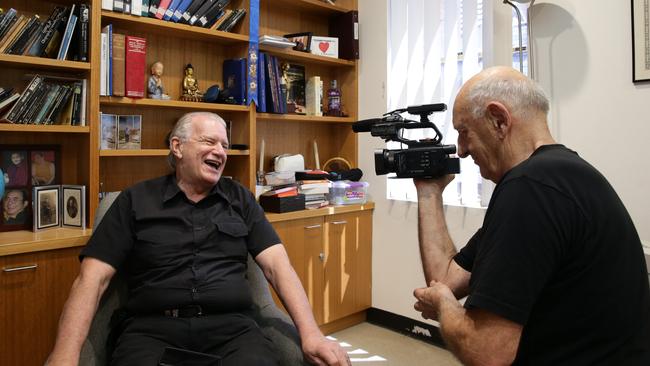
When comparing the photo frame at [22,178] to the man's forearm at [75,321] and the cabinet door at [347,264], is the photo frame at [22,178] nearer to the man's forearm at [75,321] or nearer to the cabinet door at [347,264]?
the man's forearm at [75,321]

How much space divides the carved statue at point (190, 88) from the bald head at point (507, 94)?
1903 millimetres

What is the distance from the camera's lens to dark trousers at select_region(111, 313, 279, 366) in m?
1.51

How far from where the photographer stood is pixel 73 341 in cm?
150

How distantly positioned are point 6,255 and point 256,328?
0.99 meters

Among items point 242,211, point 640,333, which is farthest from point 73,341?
point 640,333

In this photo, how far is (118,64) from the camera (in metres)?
2.27

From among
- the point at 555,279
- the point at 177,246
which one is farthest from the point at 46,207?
the point at 555,279

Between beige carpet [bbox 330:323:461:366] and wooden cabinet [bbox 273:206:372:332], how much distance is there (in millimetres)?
141

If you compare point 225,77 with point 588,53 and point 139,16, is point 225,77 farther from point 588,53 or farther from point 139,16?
point 588,53

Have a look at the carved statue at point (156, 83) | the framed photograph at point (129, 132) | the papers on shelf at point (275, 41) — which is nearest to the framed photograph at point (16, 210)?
the framed photograph at point (129, 132)

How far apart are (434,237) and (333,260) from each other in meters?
1.66

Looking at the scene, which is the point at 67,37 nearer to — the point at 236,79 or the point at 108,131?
the point at 108,131

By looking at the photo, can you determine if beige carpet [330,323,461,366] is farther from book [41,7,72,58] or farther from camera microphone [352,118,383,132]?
book [41,7,72,58]

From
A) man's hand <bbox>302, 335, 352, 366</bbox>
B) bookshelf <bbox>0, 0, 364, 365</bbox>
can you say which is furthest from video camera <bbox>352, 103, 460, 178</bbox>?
bookshelf <bbox>0, 0, 364, 365</bbox>
